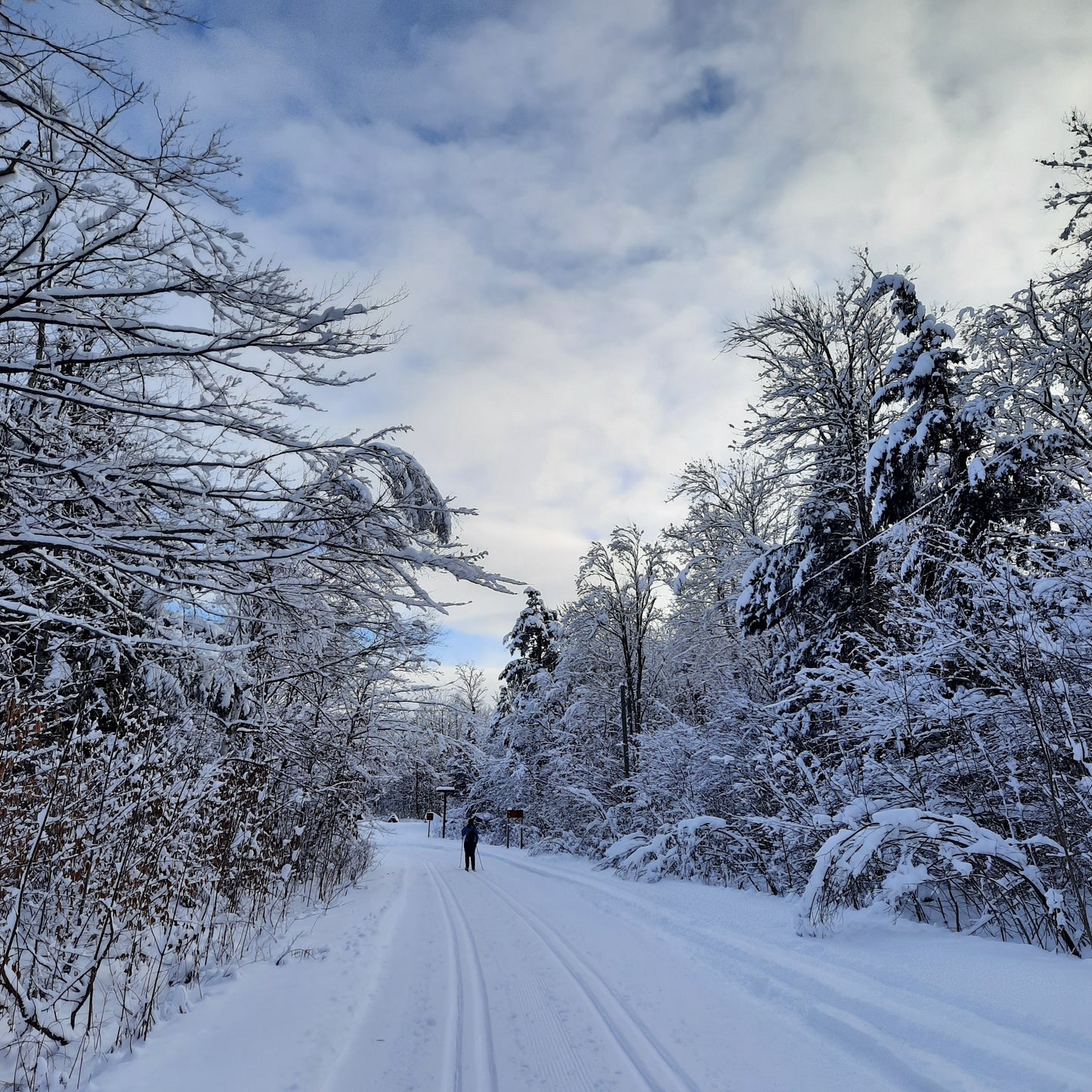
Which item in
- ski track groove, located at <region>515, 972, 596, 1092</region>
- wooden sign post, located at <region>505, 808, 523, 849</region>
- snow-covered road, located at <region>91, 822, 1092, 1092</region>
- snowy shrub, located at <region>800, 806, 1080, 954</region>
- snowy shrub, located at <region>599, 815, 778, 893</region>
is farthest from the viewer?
wooden sign post, located at <region>505, 808, 523, 849</region>

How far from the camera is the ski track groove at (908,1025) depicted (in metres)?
3.19

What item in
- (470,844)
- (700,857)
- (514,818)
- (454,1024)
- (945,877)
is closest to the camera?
(454,1024)

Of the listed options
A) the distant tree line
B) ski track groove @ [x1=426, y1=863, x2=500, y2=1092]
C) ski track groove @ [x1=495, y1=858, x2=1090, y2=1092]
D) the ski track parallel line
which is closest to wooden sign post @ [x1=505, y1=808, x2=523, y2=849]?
the distant tree line

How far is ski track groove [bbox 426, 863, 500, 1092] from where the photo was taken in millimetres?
3600

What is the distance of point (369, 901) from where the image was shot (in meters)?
10.3

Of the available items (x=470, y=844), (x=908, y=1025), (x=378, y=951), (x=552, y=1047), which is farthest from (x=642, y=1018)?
(x=470, y=844)

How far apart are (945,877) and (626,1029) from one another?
3473mm

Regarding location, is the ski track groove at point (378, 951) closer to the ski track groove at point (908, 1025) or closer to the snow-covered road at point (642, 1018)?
the snow-covered road at point (642, 1018)

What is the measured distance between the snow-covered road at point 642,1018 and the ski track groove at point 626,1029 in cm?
2

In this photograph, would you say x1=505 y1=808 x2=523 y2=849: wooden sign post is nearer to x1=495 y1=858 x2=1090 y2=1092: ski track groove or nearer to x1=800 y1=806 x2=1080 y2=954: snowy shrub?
x1=800 y1=806 x2=1080 y2=954: snowy shrub

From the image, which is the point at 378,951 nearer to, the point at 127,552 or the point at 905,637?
the point at 127,552

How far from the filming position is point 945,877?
18.7ft

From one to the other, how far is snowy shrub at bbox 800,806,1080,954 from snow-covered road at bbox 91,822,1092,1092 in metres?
0.33

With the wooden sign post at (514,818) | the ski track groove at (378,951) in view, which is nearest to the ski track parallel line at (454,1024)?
the ski track groove at (378,951)
